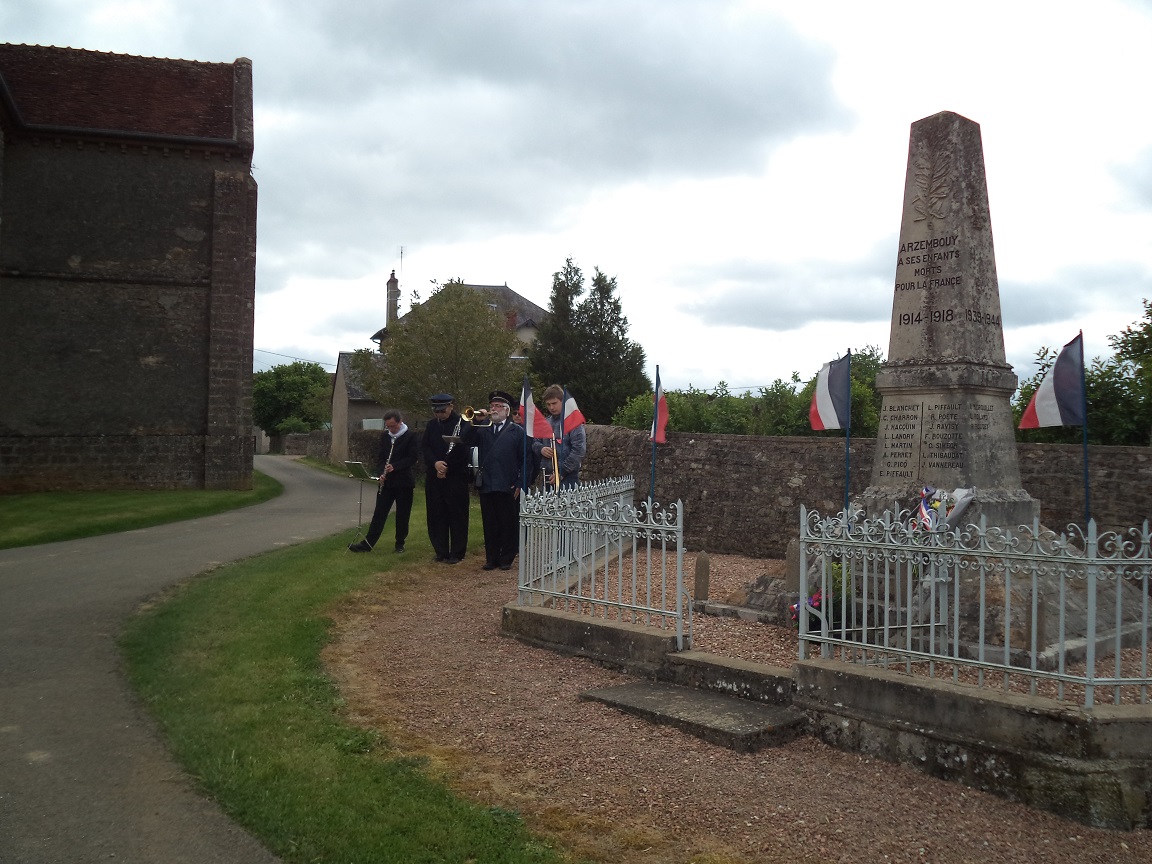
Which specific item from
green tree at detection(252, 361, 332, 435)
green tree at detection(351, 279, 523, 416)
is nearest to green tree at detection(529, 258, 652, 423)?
green tree at detection(351, 279, 523, 416)

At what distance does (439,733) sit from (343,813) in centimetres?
124

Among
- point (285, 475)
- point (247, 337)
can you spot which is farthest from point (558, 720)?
point (285, 475)

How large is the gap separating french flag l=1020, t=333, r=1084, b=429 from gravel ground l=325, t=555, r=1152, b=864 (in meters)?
2.99

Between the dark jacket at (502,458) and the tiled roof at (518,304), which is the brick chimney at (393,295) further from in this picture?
the dark jacket at (502,458)

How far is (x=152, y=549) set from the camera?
1191 cm

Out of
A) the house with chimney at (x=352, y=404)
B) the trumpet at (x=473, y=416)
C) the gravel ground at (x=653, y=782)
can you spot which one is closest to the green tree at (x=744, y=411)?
the trumpet at (x=473, y=416)

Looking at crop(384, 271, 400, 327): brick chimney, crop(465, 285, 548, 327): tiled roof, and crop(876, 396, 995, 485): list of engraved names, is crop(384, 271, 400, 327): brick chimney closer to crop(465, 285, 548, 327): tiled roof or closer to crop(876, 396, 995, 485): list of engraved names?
crop(465, 285, 548, 327): tiled roof

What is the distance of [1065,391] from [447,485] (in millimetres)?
6378

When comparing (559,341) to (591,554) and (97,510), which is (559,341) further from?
(591,554)

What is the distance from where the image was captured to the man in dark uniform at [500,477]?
1025cm

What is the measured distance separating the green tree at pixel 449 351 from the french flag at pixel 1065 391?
71.5 feet

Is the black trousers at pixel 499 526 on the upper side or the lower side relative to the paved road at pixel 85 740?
upper

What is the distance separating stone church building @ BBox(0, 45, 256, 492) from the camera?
20.6 m

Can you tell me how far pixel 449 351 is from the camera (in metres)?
28.2
